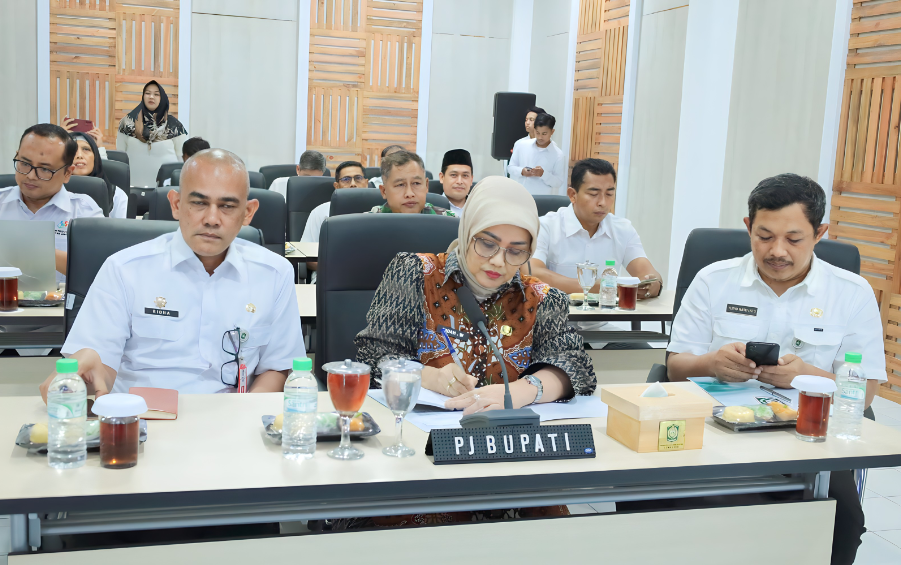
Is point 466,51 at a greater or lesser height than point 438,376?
greater

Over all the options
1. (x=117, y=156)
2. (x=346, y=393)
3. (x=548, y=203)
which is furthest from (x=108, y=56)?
(x=346, y=393)

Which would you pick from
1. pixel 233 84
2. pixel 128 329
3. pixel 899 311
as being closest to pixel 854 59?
pixel 899 311

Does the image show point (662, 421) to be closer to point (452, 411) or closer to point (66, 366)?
point (452, 411)

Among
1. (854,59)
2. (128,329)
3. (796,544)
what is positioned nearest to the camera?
(796,544)

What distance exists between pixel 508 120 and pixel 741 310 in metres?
7.13

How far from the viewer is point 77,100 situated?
30.0ft

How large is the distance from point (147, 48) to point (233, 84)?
40.2 inches

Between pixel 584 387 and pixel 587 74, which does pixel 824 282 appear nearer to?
pixel 584 387

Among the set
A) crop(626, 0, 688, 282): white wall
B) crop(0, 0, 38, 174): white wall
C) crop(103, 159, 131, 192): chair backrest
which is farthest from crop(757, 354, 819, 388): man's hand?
crop(0, 0, 38, 174): white wall

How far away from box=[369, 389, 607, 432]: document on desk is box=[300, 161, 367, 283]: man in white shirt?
262cm

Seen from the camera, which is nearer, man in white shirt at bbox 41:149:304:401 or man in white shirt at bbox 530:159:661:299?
man in white shirt at bbox 41:149:304:401

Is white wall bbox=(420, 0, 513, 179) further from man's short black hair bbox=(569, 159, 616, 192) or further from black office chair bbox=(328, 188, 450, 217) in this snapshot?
man's short black hair bbox=(569, 159, 616, 192)

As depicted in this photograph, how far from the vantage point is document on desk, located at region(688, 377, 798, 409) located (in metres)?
1.97

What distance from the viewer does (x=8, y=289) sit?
8.82ft
